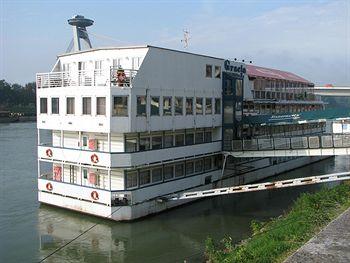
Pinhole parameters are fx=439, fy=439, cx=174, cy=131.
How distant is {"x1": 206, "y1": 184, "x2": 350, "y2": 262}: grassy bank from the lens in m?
12.0

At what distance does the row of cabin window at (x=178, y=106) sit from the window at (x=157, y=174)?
10.0 feet

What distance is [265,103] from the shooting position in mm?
34812

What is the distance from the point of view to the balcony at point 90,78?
21.0m

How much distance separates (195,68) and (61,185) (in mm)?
10071

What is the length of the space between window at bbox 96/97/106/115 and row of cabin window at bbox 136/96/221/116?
1.60 meters

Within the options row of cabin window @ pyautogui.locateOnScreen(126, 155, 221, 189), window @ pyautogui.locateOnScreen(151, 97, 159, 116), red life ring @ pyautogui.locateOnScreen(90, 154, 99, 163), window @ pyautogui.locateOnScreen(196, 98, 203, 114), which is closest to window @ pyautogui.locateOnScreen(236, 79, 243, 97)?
window @ pyautogui.locateOnScreen(196, 98, 203, 114)

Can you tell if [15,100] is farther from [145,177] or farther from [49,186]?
[145,177]

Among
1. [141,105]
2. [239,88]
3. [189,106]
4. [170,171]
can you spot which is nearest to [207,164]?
[170,171]

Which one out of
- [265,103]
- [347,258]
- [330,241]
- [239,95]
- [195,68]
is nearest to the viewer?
[347,258]

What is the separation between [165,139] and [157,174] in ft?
6.46

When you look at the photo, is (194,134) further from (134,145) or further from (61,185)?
(61,185)

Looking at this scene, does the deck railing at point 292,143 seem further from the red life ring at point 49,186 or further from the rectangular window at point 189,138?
the red life ring at point 49,186

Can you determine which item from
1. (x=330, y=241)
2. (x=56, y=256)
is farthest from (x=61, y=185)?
(x=330, y=241)

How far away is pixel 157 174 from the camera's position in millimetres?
23844
